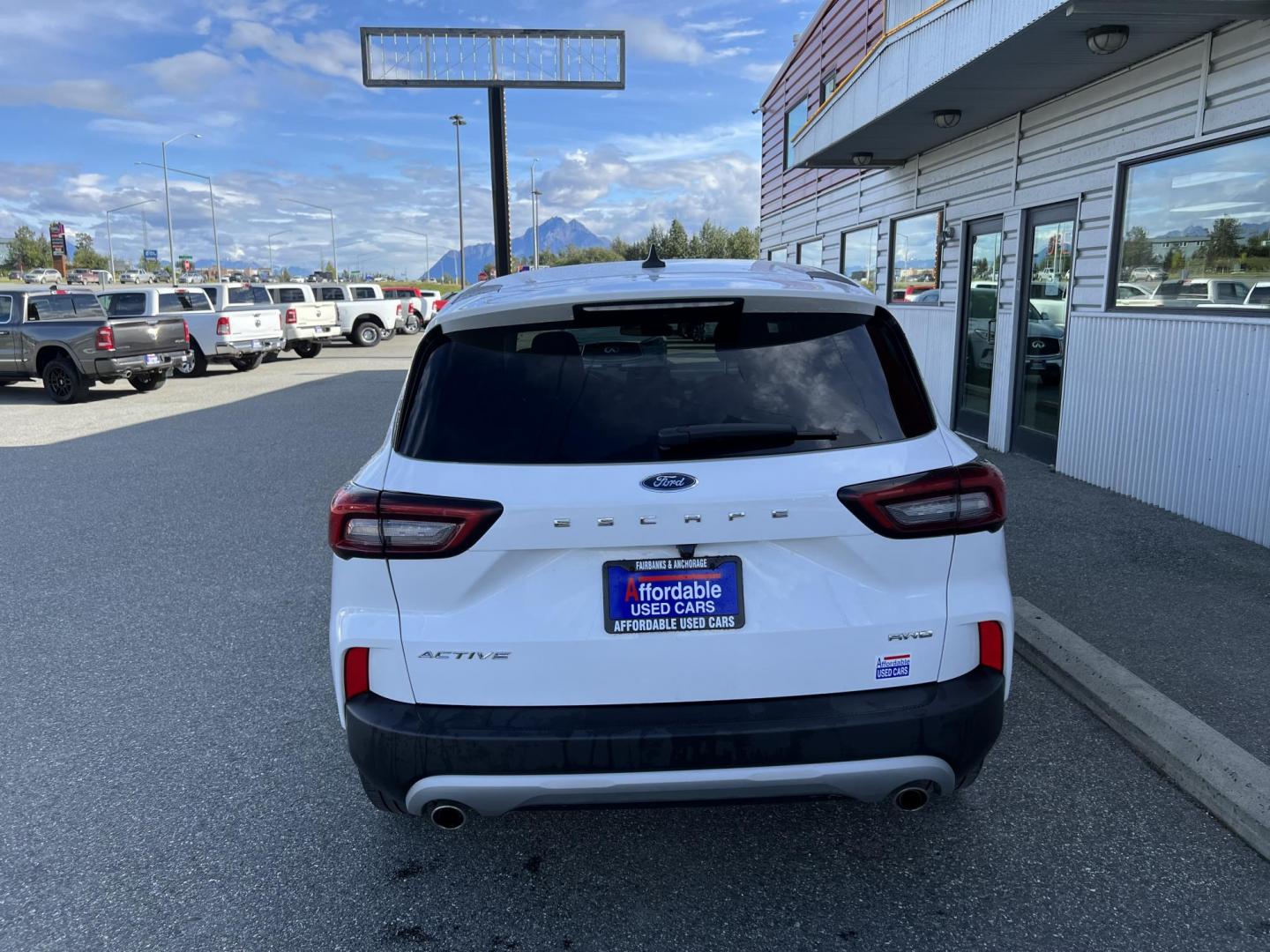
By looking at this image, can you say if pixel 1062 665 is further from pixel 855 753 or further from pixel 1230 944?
pixel 855 753

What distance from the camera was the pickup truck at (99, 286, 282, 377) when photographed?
65.0ft

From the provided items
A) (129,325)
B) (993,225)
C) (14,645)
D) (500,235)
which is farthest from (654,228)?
(14,645)

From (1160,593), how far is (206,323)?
21.0 m

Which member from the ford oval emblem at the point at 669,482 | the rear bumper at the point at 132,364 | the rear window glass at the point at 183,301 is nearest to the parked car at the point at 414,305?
the rear window glass at the point at 183,301

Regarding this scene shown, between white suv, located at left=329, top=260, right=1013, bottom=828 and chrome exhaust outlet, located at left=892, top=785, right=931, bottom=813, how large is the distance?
0.5 inches

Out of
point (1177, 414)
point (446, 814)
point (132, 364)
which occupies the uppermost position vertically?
point (1177, 414)

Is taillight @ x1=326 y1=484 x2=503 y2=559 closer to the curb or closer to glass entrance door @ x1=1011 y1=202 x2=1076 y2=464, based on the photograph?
the curb

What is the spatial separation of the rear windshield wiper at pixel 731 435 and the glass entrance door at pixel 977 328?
8.52m

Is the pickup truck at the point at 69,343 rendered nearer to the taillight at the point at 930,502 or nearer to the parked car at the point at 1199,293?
the parked car at the point at 1199,293

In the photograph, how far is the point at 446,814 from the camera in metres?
2.52

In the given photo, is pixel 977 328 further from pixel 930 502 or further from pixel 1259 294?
pixel 930 502

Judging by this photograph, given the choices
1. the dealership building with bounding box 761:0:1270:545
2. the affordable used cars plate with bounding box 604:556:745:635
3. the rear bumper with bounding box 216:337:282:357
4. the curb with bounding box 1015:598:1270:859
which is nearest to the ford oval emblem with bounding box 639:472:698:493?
the affordable used cars plate with bounding box 604:556:745:635

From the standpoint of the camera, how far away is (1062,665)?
422cm

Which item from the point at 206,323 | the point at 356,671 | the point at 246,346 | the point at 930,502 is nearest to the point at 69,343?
the point at 206,323
